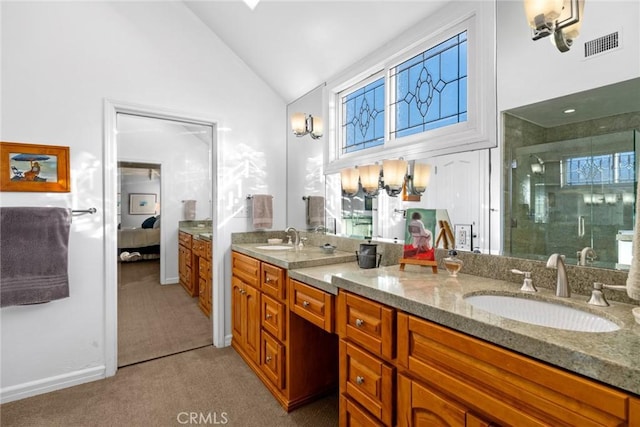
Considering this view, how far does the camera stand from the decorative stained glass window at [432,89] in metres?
1.73

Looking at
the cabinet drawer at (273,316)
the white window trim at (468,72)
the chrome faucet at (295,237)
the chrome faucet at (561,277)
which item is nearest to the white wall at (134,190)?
the chrome faucet at (295,237)

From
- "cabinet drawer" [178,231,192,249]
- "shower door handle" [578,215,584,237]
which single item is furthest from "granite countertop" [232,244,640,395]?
"cabinet drawer" [178,231,192,249]

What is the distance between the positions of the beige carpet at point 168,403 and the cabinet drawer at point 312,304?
0.68 metres

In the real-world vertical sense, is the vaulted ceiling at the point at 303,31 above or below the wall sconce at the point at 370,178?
above

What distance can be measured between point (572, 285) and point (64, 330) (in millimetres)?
3040

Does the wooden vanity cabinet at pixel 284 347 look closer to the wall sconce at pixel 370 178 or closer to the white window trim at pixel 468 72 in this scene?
the wall sconce at pixel 370 178

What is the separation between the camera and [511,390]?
808 mm

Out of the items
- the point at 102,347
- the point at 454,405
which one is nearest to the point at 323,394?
the point at 454,405

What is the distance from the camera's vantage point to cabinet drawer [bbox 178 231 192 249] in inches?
113

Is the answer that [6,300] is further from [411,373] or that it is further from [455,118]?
[455,118]

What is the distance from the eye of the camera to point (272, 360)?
2057 mm

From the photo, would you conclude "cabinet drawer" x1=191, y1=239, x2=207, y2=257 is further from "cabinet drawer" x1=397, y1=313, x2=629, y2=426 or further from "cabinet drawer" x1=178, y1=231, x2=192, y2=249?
"cabinet drawer" x1=397, y1=313, x2=629, y2=426

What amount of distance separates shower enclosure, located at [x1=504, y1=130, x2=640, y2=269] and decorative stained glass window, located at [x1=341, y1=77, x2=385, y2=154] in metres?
1.03

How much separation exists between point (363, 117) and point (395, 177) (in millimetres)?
708
